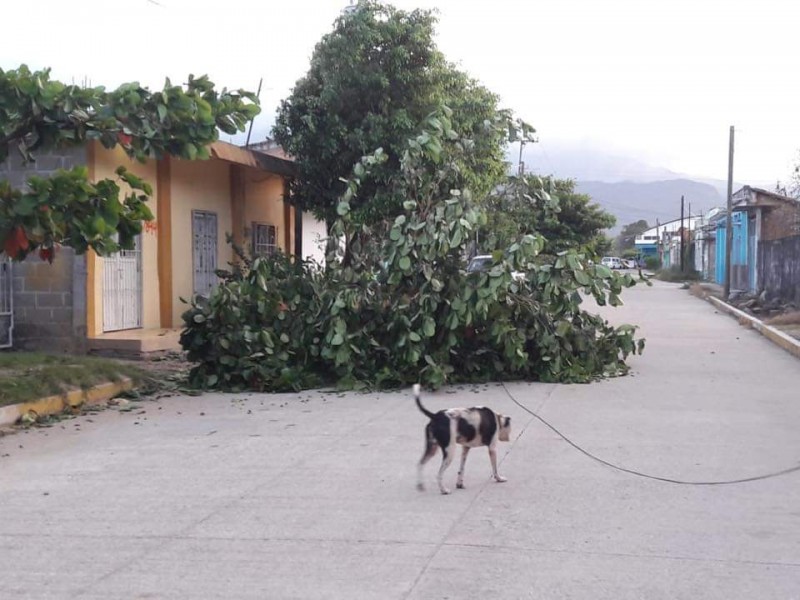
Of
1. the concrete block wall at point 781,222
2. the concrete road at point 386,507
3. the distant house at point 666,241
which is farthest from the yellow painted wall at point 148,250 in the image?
the distant house at point 666,241

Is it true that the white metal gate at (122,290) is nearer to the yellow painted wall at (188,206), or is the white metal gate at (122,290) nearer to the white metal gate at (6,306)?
the yellow painted wall at (188,206)

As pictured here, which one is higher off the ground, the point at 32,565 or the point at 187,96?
the point at 187,96

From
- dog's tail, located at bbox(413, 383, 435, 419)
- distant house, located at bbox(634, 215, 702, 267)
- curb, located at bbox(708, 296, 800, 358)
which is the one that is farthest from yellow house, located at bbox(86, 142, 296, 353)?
distant house, located at bbox(634, 215, 702, 267)

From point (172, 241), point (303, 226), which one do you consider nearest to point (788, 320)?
point (303, 226)

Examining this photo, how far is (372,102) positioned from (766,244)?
17.9 metres

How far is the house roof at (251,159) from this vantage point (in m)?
16.8

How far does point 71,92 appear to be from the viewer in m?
9.22

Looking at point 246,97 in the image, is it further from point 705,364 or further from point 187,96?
point 705,364

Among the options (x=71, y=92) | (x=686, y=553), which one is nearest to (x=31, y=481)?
(x=71, y=92)

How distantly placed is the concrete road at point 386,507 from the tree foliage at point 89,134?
82.5 inches

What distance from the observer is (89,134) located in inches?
374

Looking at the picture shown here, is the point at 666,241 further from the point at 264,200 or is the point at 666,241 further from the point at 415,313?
the point at 415,313

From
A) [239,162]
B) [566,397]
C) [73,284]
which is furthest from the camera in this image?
[239,162]

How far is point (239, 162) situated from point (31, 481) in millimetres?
10842
